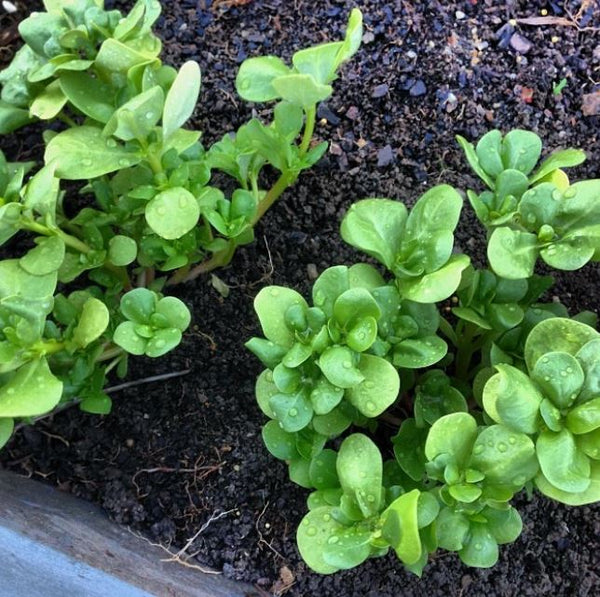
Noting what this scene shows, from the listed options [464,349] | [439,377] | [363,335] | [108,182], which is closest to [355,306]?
[363,335]

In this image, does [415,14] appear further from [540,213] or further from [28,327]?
[28,327]

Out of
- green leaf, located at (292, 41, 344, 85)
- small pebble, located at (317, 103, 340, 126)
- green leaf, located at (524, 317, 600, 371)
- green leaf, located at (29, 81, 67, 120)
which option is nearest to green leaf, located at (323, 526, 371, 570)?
green leaf, located at (524, 317, 600, 371)

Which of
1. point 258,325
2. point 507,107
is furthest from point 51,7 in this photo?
point 507,107

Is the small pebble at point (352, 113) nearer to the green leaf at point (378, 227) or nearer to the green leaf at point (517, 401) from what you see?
the green leaf at point (378, 227)

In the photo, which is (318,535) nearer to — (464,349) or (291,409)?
(291,409)

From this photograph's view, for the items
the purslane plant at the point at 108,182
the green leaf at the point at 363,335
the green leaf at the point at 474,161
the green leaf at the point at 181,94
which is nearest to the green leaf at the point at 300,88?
the purslane plant at the point at 108,182
